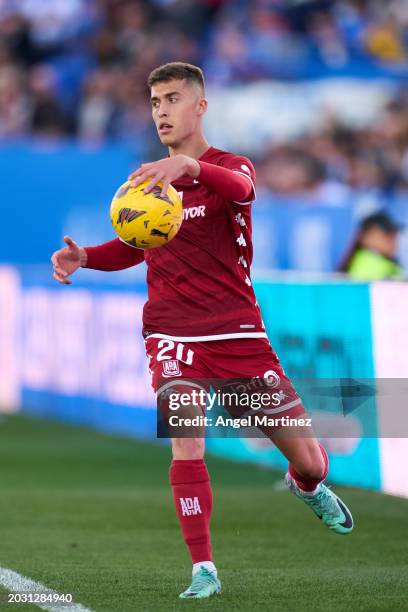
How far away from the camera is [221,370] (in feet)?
19.3

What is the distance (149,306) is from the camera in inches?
238

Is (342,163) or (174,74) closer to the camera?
(174,74)

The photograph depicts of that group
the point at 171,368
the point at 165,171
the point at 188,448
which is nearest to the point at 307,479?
the point at 188,448

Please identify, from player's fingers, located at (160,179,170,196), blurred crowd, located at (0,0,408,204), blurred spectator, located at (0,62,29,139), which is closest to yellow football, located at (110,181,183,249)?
player's fingers, located at (160,179,170,196)

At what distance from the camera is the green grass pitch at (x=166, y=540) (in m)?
5.93

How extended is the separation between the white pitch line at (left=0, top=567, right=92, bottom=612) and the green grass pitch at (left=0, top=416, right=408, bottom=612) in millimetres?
67

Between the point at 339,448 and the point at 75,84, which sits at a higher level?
the point at 75,84

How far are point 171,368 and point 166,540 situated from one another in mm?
2000

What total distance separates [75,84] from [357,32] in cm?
426

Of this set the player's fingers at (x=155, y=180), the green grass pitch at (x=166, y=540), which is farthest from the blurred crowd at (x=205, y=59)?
the player's fingers at (x=155, y=180)

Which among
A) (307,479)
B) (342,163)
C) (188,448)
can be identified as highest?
(342,163)

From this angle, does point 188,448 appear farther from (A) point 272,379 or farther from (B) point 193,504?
(A) point 272,379

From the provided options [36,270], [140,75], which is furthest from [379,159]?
[36,270]

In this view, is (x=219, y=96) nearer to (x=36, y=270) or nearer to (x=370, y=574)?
(x=36, y=270)
